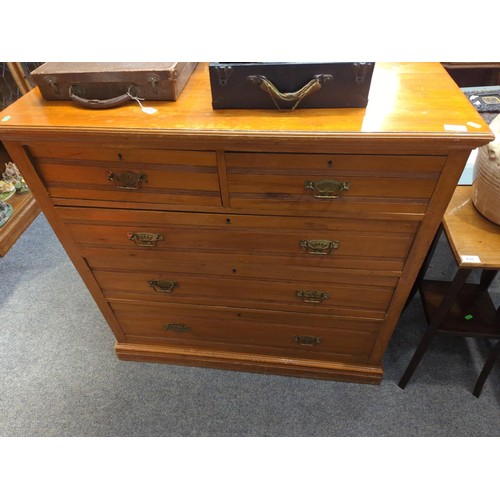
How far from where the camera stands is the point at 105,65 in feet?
3.11

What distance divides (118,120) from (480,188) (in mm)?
1056

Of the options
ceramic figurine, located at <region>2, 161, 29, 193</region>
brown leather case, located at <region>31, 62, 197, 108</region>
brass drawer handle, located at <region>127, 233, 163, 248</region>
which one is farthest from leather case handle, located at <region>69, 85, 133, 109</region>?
ceramic figurine, located at <region>2, 161, 29, 193</region>

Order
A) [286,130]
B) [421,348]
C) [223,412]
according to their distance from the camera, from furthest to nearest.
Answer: [223,412]
[421,348]
[286,130]

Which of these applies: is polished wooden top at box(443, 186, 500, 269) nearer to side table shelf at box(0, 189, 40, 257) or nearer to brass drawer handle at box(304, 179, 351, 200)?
brass drawer handle at box(304, 179, 351, 200)

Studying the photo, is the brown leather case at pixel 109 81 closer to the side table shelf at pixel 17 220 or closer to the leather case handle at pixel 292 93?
the leather case handle at pixel 292 93

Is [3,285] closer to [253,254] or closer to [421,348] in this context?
[253,254]

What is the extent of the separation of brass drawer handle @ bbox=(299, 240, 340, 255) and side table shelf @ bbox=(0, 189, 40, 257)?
1959mm

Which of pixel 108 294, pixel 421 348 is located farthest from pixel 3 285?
pixel 421 348

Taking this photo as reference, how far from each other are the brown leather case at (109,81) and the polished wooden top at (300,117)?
0.08 feet

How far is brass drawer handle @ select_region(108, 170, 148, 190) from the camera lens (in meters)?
0.98

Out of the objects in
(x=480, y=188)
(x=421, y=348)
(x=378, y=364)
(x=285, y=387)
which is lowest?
(x=285, y=387)

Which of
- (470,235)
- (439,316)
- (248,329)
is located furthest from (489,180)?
(248,329)

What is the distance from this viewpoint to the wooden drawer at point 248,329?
1348mm

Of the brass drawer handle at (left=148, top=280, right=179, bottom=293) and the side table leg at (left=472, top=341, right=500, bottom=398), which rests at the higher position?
the brass drawer handle at (left=148, top=280, right=179, bottom=293)
